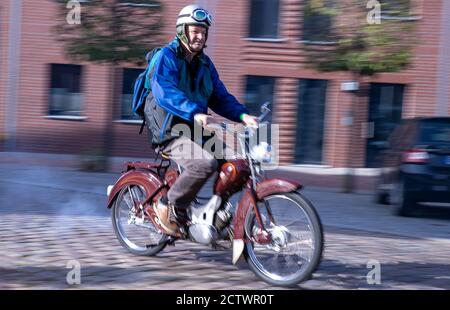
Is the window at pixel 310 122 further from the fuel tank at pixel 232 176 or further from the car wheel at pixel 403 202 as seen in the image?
the fuel tank at pixel 232 176

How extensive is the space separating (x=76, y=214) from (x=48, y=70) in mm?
13613

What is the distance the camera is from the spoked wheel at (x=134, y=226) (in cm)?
661

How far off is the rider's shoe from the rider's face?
1274 mm

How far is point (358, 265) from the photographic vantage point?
6.51 m

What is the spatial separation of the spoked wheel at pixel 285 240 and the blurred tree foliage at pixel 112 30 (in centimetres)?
982

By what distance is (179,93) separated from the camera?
5852mm

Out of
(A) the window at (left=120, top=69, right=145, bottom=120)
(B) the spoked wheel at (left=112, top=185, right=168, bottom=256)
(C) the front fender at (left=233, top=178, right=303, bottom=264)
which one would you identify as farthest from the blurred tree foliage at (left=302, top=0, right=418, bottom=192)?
(C) the front fender at (left=233, top=178, right=303, bottom=264)

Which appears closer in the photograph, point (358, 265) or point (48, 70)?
point (358, 265)

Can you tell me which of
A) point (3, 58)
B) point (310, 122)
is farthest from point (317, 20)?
point (3, 58)

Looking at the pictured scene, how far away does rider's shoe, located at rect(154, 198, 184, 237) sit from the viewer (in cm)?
617

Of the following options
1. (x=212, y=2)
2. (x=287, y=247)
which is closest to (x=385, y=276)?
(x=287, y=247)

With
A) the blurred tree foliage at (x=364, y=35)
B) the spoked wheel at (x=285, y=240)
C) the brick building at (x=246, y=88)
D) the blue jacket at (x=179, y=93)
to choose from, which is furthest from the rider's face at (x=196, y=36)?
the brick building at (x=246, y=88)

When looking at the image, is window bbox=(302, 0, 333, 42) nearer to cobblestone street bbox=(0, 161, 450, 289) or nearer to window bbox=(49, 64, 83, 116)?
cobblestone street bbox=(0, 161, 450, 289)
